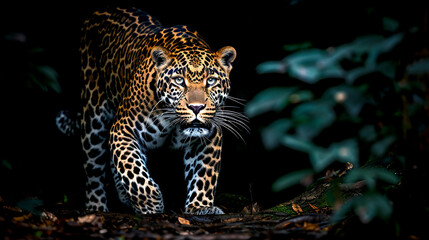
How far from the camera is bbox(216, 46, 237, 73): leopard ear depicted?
6.41m

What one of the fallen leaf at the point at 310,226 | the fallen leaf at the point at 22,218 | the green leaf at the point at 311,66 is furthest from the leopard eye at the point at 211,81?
the green leaf at the point at 311,66

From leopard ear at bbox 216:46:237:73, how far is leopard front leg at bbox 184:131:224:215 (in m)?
0.81

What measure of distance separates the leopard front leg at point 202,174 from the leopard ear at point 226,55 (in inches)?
31.9

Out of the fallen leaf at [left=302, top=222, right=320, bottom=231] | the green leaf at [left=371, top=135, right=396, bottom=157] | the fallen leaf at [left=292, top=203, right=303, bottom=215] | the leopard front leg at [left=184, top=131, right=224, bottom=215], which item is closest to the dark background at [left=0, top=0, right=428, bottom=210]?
the leopard front leg at [left=184, top=131, right=224, bottom=215]

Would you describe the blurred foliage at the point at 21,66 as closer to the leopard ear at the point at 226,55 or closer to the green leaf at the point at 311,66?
the green leaf at the point at 311,66

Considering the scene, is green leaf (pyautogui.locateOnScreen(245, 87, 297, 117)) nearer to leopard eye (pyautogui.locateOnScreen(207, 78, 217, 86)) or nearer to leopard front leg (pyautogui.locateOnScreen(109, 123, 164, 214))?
leopard eye (pyautogui.locateOnScreen(207, 78, 217, 86))

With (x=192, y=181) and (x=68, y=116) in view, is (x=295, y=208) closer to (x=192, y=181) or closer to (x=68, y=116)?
(x=192, y=181)

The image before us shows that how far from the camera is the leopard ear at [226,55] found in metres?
6.41

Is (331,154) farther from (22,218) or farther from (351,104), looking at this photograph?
(22,218)

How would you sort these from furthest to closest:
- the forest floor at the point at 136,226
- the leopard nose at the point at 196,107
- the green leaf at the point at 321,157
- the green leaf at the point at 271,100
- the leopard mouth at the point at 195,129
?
the leopard mouth at the point at 195,129
the leopard nose at the point at 196,107
the forest floor at the point at 136,226
the green leaf at the point at 271,100
the green leaf at the point at 321,157

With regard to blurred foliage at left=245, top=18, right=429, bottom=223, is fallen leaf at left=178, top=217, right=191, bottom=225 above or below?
below

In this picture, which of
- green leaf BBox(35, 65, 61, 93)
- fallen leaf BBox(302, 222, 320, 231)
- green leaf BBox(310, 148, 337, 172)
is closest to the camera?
green leaf BBox(310, 148, 337, 172)

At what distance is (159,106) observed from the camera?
6.29 m

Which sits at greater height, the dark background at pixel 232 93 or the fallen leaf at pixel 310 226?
the dark background at pixel 232 93
